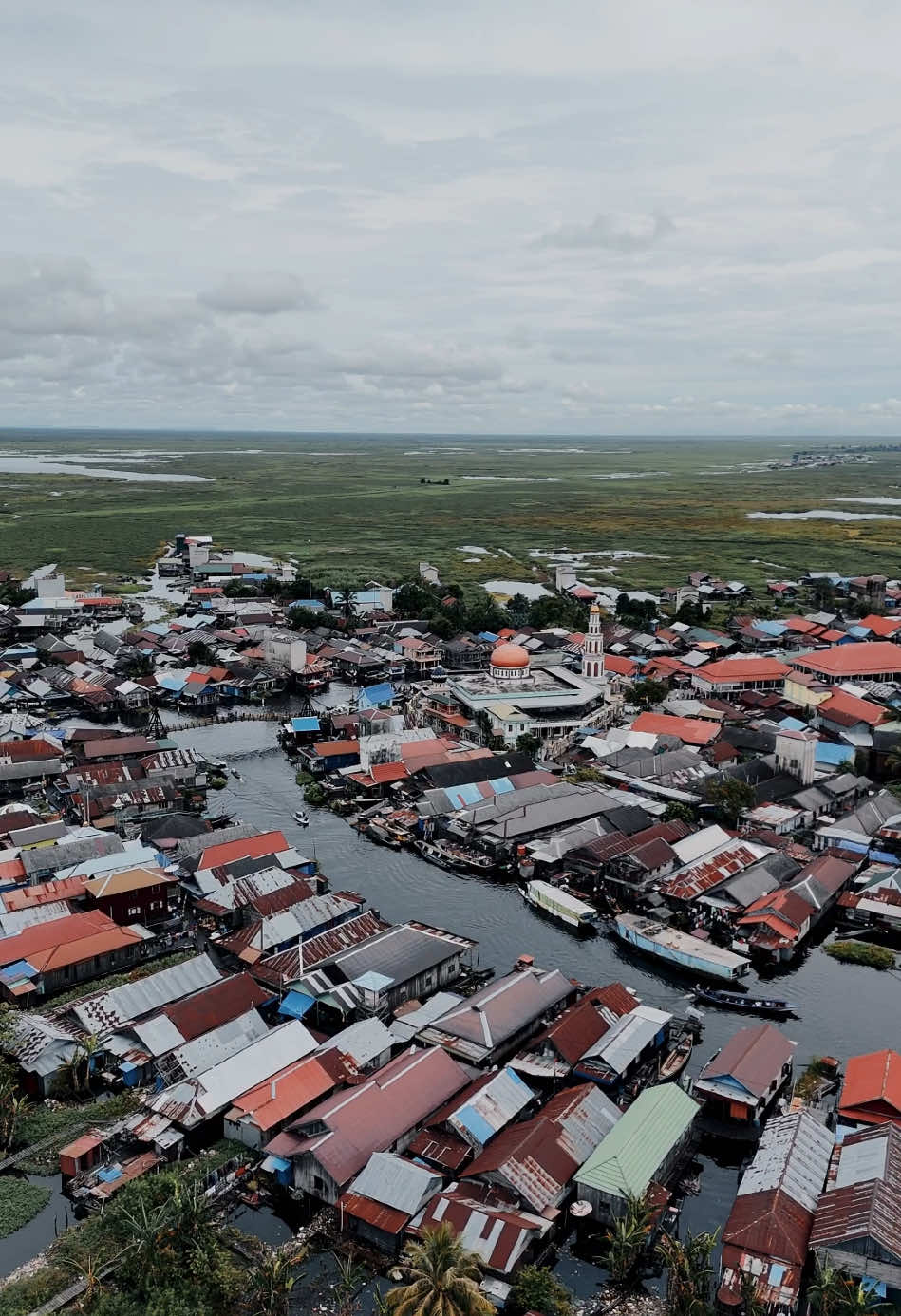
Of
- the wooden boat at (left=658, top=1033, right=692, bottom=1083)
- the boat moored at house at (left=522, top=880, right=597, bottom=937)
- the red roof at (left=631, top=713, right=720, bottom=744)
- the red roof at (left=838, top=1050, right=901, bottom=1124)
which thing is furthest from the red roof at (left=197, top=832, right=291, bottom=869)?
the red roof at (left=631, top=713, right=720, bottom=744)

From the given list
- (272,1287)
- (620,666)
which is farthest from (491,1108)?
(620,666)

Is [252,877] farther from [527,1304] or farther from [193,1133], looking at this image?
[527,1304]

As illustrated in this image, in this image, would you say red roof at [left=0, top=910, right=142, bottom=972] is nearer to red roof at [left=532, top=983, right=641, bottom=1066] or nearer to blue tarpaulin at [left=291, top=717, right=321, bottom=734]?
red roof at [left=532, top=983, right=641, bottom=1066]

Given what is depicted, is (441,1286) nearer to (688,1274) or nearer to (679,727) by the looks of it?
(688,1274)

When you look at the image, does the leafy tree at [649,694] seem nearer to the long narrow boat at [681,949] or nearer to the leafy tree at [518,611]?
the leafy tree at [518,611]

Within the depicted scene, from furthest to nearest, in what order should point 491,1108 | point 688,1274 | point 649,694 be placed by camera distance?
point 649,694 < point 491,1108 < point 688,1274

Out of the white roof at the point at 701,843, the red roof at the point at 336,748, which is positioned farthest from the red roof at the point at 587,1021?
the red roof at the point at 336,748
